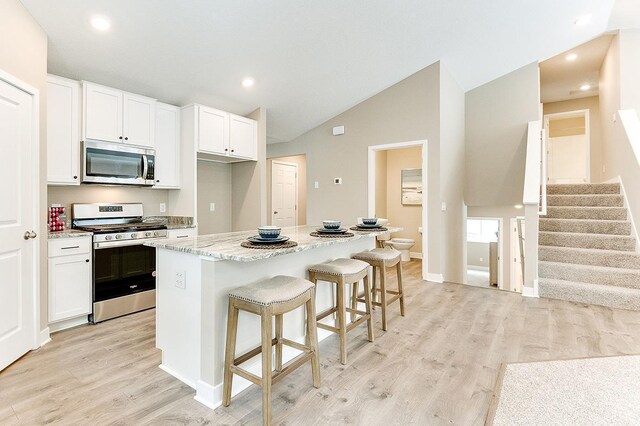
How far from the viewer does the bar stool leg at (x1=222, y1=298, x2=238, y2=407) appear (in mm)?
1832

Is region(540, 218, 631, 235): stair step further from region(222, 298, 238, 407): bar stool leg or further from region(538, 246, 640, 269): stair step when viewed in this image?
region(222, 298, 238, 407): bar stool leg

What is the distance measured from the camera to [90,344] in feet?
8.64

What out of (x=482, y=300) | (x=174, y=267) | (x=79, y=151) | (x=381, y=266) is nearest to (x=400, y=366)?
(x=381, y=266)

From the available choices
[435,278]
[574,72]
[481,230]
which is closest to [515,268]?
[481,230]

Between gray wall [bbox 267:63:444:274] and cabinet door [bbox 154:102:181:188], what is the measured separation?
2446 millimetres

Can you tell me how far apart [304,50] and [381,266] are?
2.53m

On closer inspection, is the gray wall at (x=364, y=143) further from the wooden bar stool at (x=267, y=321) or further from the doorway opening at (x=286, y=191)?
A: the wooden bar stool at (x=267, y=321)

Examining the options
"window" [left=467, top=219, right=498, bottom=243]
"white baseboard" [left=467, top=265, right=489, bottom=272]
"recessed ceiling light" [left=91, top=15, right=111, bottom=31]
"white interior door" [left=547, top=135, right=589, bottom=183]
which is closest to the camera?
"recessed ceiling light" [left=91, top=15, right=111, bottom=31]

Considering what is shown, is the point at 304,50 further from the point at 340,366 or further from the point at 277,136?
the point at 340,366

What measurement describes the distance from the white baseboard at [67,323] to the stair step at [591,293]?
495 centimetres

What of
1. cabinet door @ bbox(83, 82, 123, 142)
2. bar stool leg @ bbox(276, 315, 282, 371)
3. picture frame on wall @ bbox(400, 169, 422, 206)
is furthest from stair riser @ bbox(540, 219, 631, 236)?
cabinet door @ bbox(83, 82, 123, 142)

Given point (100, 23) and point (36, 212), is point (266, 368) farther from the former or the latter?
point (100, 23)

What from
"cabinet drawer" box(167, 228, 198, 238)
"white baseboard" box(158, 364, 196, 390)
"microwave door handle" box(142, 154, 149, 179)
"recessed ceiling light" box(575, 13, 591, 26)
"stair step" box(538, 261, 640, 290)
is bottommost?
"white baseboard" box(158, 364, 196, 390)

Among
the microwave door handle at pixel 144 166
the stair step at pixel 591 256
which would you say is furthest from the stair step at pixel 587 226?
the microwave door handle at pixel 144 166
